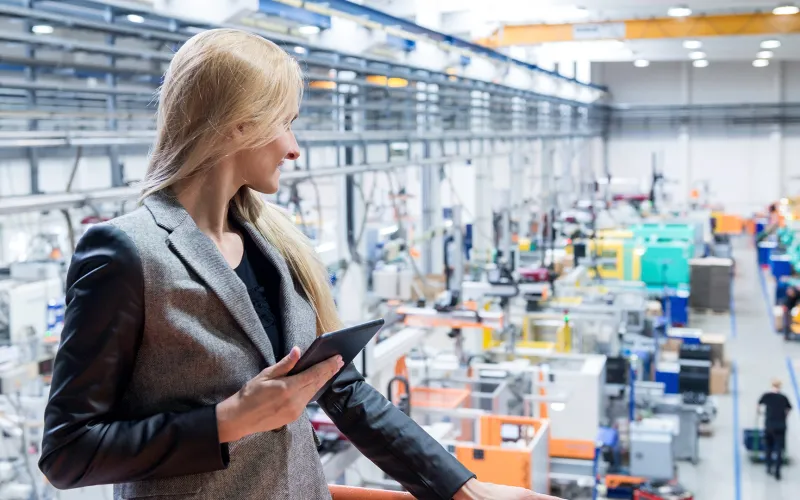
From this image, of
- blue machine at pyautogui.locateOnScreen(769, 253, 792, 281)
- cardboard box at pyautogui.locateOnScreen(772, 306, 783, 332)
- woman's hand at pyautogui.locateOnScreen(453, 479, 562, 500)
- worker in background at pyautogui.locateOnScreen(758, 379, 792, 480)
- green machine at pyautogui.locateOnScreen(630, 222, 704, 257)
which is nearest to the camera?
woman's hand at pyautogui.locateOnScreen(453, 479, 562, 500)

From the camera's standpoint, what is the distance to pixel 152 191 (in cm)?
109

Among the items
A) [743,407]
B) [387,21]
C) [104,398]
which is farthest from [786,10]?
[104,398]

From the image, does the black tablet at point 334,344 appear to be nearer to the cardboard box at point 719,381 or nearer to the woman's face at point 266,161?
the woman's face at point 266,161

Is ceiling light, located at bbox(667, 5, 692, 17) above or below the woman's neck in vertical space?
above

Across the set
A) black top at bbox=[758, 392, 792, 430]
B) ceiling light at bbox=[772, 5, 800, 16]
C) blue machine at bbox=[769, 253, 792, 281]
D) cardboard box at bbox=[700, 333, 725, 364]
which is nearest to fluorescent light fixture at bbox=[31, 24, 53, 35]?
black top at bbox=[758, 392, 792, 430]

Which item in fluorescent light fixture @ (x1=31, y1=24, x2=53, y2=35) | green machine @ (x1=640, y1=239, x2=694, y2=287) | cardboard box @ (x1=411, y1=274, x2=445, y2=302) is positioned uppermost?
fluorescent light fixture @ (x1=31, y1=24, x2=53, y2=35)

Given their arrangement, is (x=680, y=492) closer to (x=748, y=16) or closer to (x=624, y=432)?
(x=624, y=432)

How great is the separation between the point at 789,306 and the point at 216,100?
14227mm

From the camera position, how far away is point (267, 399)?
0.97 metres

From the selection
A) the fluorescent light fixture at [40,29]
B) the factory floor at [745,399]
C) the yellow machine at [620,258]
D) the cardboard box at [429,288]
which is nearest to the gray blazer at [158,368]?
the fluorescent light fixture at [40,29]

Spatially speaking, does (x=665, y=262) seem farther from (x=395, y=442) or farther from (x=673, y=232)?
(x=395, y=442)

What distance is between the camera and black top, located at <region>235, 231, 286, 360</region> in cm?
115

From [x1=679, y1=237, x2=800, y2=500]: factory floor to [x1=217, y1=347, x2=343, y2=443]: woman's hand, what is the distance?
8126mm

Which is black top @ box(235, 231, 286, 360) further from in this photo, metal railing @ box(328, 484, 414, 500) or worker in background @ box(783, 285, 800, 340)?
worker in background @ box(783, 285, 800, 340)
